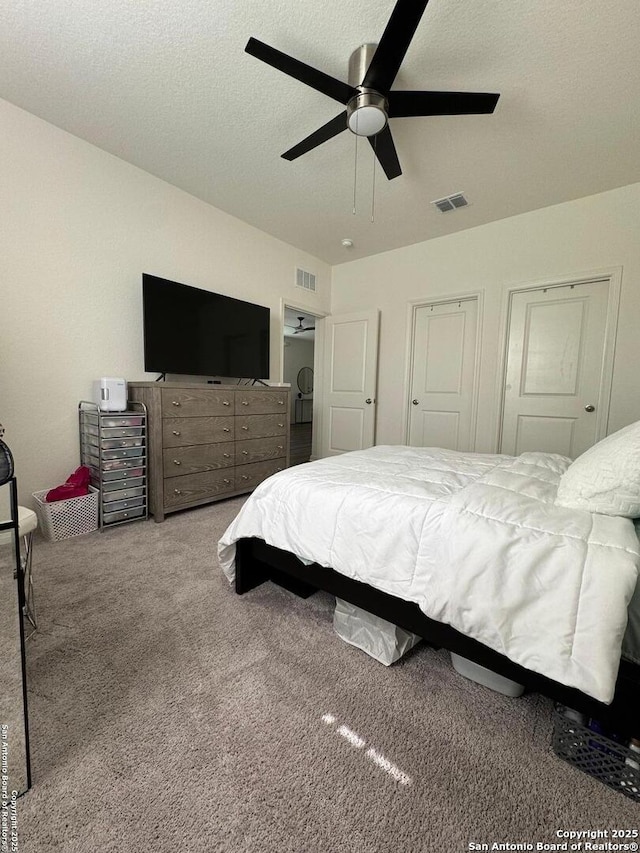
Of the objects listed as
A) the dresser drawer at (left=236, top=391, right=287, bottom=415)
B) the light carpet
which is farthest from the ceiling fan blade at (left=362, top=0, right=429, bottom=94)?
the light carpet

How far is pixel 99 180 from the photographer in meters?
2.49

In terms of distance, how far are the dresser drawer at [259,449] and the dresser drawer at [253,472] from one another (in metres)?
0.06

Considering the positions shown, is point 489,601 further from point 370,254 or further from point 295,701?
point 370,254

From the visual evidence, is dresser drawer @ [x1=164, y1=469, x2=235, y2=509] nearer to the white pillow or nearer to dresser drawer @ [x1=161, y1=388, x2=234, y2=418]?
dresser drawer @ [x1=161, y1=388, x2=234, y2=418]

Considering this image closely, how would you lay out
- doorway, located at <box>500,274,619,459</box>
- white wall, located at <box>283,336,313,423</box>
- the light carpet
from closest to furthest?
the light carpet < doorway, located at <box>500,274,619,459</box> < white wall, located at <box>283,336,313,423</box>

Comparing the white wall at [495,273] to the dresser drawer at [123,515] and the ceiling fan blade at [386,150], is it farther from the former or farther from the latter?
the dresser drawer at [123,515]

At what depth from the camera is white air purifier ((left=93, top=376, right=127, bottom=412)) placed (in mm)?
2363

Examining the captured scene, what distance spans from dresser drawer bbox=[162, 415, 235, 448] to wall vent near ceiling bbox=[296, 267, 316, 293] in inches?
84.9

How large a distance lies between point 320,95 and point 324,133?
0.91ft

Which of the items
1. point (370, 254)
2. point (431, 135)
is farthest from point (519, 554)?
point (370, 254)

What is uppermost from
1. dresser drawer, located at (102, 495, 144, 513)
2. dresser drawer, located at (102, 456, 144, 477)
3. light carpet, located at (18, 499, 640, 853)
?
dresser drawer, located at (102, 456, 144, 477)

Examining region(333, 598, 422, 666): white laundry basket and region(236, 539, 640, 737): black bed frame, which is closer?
region(236, 539, 640, 737): black bed frame

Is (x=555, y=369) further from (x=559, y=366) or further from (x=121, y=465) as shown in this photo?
(x=121, y=465)

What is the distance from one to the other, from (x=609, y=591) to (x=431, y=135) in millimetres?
2745
